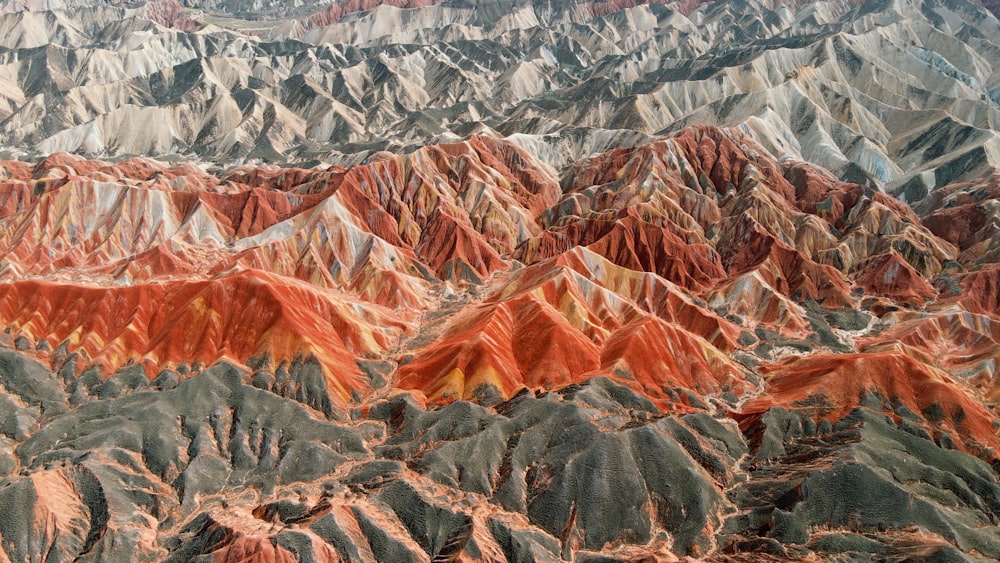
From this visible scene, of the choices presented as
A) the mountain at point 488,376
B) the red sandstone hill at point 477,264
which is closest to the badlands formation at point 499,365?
the mountain at point 488,376

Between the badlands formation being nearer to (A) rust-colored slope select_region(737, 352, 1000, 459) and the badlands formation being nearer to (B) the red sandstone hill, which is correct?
(A) rust-colored slope select_region(737, 352, 1000, 459)

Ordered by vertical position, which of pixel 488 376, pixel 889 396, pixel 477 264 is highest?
pixel 488 376

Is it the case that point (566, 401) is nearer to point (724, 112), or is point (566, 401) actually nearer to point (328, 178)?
point (328, 178)

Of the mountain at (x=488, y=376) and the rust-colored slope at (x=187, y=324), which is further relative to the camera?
the rust-colored slope at (x=187, y=324)

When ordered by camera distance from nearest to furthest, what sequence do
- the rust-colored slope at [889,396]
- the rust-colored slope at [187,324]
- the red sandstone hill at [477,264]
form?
the rust-colored slope at [889,396], the rust-colored slope at [187,324], the red sandstone hill at [477,264]

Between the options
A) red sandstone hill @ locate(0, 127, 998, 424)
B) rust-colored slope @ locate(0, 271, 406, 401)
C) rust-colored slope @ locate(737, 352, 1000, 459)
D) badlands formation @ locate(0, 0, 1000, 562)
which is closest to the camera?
badlands formation @ locate(0, 0, 1000, 562)

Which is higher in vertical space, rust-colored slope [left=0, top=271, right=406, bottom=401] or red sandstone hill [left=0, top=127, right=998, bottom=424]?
rust-colored slope [left=0, top=271, right=406, bottom=401]

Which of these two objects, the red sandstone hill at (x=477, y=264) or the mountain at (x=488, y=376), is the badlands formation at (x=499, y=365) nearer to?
the mountain at (x=488, y=376)

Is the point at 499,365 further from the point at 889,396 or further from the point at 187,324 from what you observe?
the point at 889,396

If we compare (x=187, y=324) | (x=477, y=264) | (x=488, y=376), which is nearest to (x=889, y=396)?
(x=488, y=376)

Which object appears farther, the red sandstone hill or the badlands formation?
the red sandstone hill

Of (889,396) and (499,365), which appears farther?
(499,365)

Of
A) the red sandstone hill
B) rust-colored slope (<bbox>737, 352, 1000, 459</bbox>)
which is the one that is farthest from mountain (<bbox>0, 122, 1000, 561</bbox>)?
the red sandstone hill
